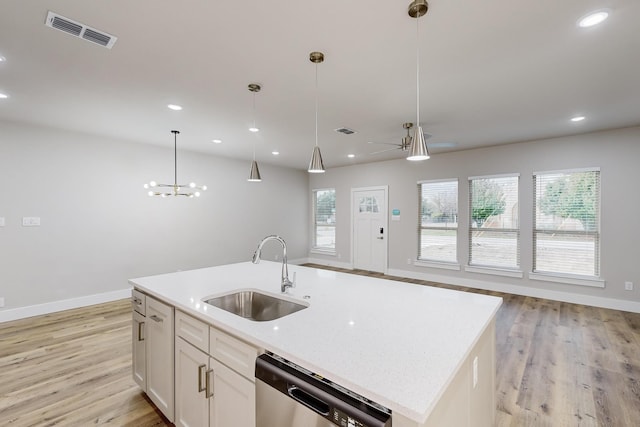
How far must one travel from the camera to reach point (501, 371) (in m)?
2.61

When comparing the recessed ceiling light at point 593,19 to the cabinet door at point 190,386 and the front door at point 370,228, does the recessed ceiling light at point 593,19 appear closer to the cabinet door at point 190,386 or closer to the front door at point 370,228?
the cabinet door at point 190,386

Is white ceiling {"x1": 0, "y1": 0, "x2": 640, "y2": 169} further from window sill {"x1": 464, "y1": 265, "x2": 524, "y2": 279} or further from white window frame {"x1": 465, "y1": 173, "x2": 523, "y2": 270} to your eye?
window sill {"x1": 464, "y1": 265, "x2": 524, "y2": 279}

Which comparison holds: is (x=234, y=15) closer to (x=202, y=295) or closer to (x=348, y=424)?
(x=202, y=295)

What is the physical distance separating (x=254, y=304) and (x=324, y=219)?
5.71 meters

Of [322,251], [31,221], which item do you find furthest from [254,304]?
[322,251]

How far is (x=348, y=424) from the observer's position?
917 millimetres

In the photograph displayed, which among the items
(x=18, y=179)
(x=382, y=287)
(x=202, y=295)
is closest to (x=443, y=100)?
(x=382, y=287)

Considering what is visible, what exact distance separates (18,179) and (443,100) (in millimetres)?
5516

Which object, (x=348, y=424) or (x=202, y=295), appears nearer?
(x=348, y=424)

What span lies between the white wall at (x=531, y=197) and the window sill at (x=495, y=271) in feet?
0.27

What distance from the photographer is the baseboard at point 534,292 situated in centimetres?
408

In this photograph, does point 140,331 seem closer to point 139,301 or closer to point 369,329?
point 139,301

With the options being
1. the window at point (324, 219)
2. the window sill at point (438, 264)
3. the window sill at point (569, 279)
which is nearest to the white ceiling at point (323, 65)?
the window sill at point (569, 279)

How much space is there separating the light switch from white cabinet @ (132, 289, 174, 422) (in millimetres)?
3050
